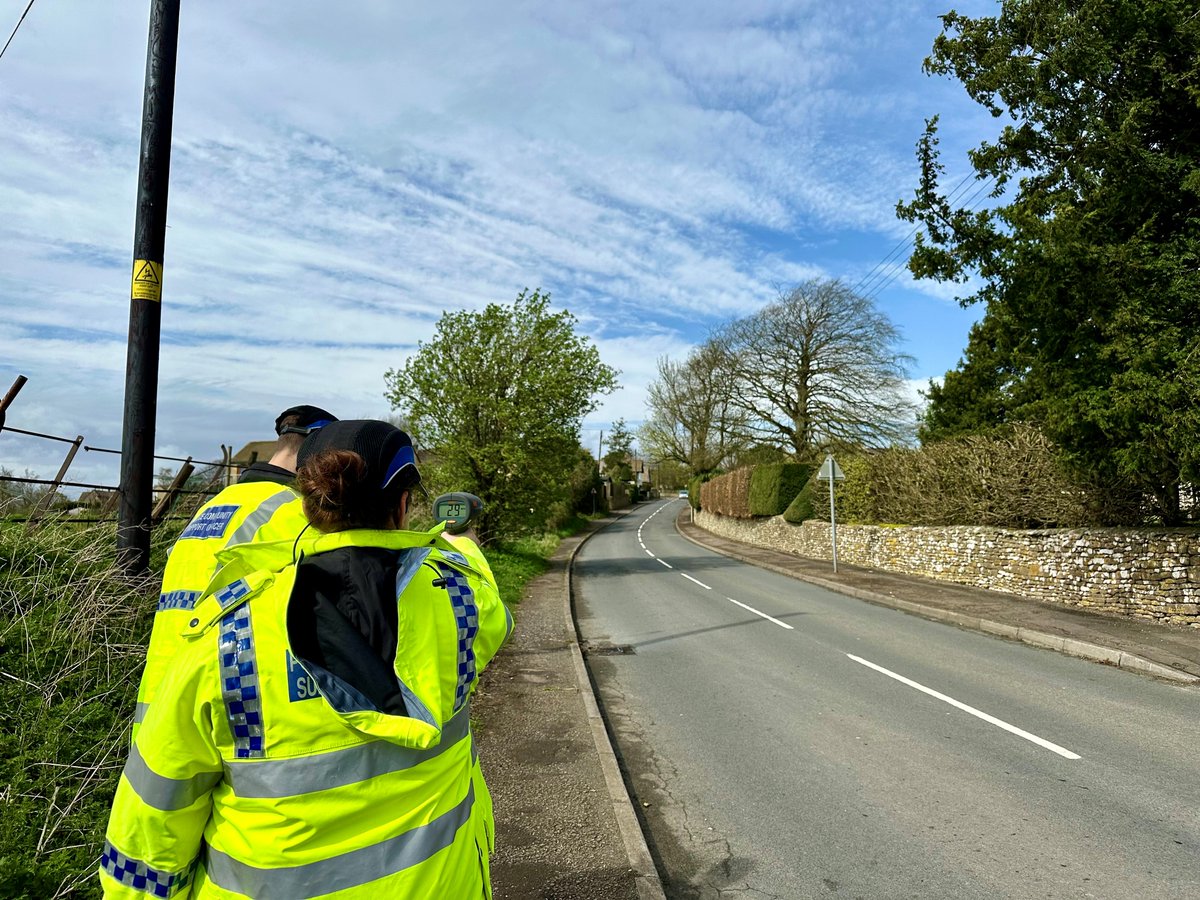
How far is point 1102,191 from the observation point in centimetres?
1104

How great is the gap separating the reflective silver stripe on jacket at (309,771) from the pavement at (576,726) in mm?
2492

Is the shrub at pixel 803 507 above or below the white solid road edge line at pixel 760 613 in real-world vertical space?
above

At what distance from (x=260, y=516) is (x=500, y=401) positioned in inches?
734

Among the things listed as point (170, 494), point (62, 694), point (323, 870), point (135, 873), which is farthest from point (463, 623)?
point (170, 494)

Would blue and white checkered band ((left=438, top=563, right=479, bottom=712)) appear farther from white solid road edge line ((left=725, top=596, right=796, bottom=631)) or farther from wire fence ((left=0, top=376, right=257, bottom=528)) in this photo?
white solid road edge line ((left=725, top=596, right=796, bottom=631))

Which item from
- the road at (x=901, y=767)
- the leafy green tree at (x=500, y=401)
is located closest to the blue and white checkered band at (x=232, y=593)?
the road at (x=901, y=767)

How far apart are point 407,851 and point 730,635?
31.9 ft

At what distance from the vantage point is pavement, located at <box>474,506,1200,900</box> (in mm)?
3791

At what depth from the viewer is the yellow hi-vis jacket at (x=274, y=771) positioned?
144 cm

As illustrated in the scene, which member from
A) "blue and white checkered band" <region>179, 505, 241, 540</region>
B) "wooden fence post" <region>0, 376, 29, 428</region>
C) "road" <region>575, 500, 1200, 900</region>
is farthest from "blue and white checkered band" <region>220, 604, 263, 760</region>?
"wooden fence post" <region>0, 376, 29, 428</region>

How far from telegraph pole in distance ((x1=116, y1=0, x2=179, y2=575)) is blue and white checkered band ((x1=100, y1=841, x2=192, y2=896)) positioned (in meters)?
4.00

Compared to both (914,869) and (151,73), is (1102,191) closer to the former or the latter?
(914,869)

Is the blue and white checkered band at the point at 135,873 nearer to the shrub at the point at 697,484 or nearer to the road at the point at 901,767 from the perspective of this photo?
the road at the point at 901,767

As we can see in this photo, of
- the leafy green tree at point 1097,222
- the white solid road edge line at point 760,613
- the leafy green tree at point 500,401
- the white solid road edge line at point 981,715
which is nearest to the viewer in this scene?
the white solid road edge line at point 981,715
